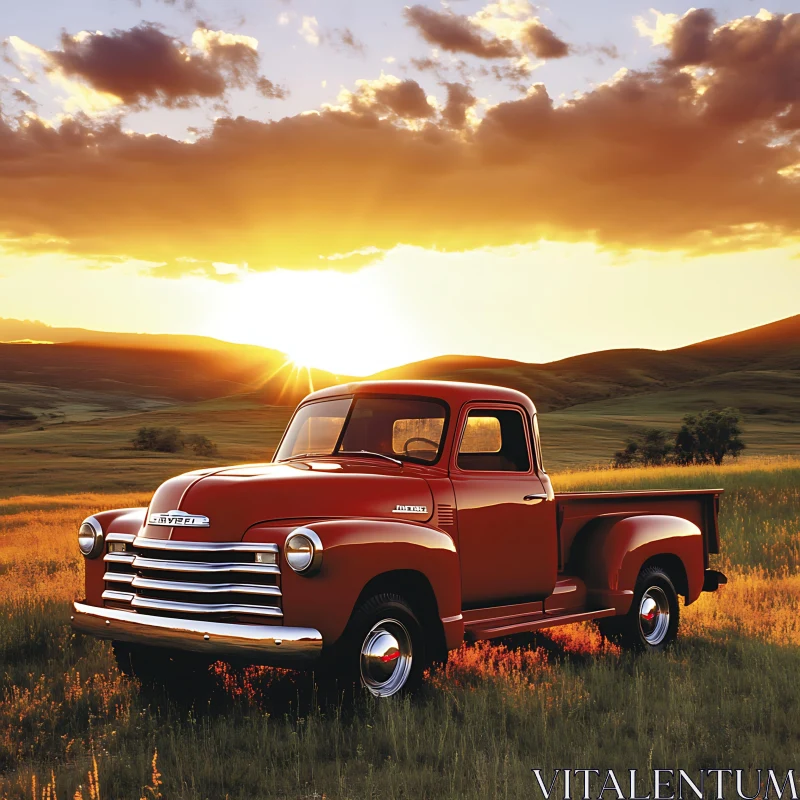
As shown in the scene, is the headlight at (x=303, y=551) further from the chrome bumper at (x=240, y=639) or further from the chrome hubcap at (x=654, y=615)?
the chrome hubcap at (x=654, y=615)

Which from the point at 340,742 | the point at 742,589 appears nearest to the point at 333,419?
the point at 340,742

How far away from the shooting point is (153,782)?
18.4ft

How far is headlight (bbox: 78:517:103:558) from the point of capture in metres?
7.75

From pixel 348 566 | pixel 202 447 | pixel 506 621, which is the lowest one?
pixel 202 447

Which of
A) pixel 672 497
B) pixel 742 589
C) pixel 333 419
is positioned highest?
pixel 333 419

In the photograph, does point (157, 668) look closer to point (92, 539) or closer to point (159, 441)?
point (92, 539)

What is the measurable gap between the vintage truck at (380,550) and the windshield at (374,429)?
0.04ft

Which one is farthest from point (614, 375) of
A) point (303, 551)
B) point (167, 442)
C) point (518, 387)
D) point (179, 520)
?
point (303, 551)

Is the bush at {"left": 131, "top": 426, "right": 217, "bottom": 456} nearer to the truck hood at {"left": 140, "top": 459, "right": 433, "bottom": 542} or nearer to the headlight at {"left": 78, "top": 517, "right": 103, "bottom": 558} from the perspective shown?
the headlight at {"left": 78, "top": 517, "right": 103, "bottom": 558}

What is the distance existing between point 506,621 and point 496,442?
152 cm

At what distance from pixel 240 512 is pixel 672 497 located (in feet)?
17.0

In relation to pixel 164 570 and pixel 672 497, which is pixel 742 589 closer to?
pixel 672 497

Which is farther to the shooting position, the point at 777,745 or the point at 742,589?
the point at 742,589

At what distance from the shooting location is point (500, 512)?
780 cm
